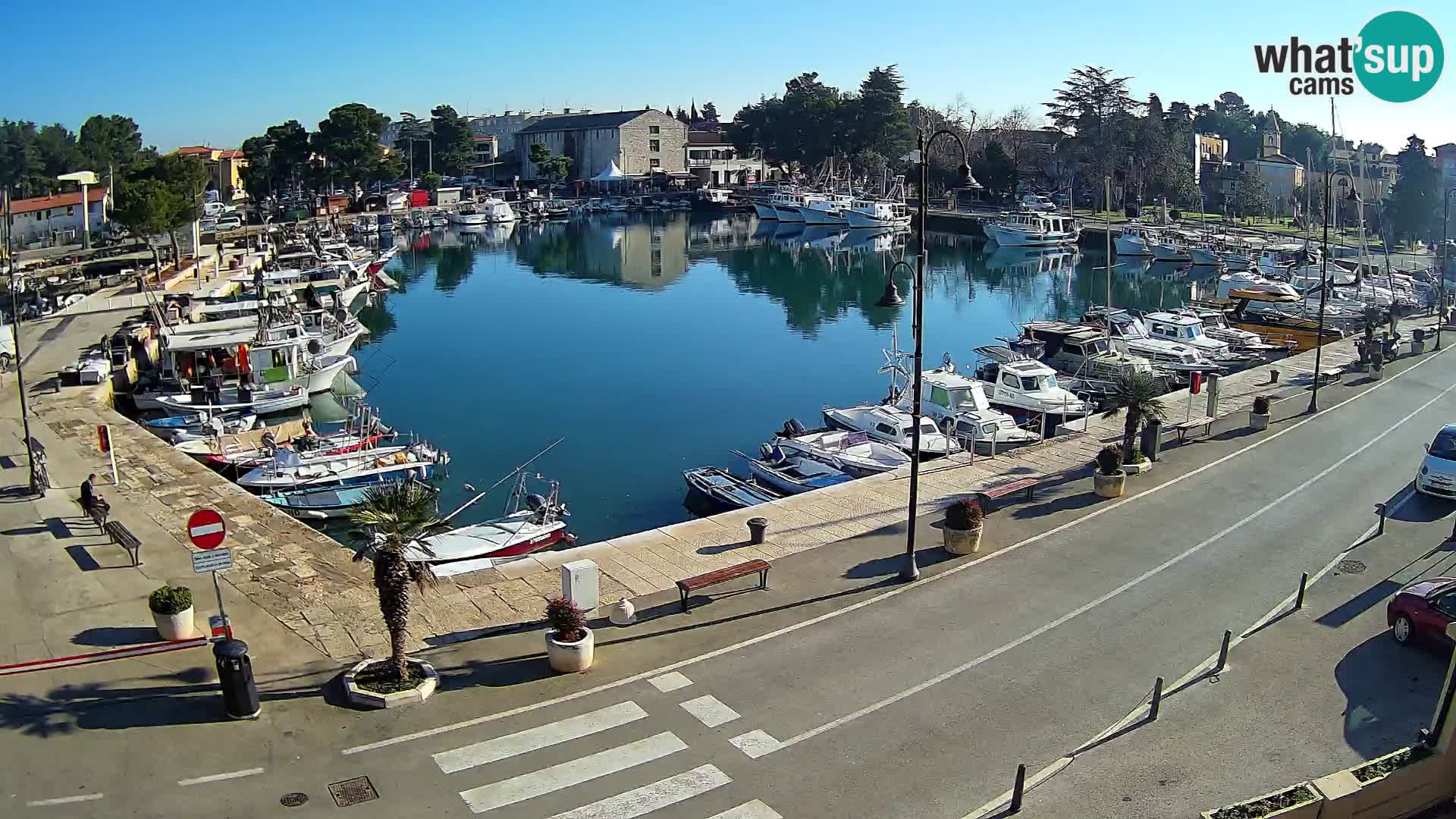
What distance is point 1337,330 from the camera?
156 feet

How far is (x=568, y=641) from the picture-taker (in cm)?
1452

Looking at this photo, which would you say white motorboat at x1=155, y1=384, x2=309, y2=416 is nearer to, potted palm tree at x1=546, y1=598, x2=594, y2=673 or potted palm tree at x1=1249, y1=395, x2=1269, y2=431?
potted palm tree at x1=546, y1=598, x2=594, y2=673

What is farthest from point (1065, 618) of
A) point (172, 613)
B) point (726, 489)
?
point (726, 489)

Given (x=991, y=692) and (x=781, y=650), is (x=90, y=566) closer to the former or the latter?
(x=781, y=650)

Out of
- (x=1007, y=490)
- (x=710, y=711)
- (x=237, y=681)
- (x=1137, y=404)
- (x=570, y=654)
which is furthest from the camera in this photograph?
(x=1137, y=404)

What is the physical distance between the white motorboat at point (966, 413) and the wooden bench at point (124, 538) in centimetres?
1974

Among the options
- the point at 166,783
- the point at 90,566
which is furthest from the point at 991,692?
the point at 90,566

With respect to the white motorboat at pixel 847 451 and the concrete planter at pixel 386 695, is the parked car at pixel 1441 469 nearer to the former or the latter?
the white motorboat at pixel 847 451

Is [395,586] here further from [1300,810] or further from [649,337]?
[649,337]

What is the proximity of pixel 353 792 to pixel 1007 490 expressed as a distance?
574 inches

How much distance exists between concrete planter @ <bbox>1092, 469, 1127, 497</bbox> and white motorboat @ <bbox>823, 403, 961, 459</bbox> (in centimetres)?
648

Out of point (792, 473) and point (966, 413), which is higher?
point (966, 413)

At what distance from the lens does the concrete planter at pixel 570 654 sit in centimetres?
1442

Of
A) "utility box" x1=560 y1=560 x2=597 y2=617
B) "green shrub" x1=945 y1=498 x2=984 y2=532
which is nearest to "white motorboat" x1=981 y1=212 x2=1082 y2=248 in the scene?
"green shrub" x1=945 y1=498 x2=984 y2=532
